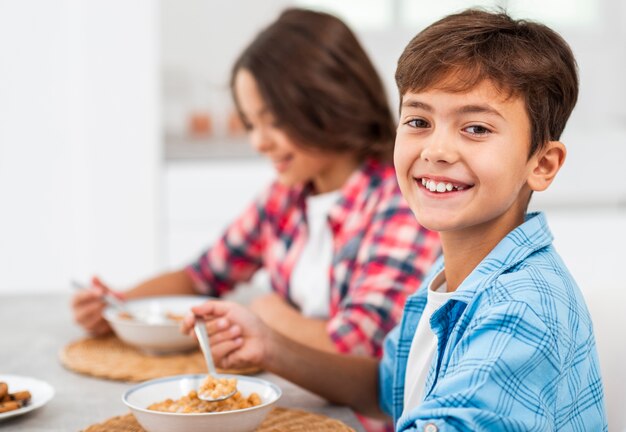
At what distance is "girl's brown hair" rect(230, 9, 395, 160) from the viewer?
5.81 ft

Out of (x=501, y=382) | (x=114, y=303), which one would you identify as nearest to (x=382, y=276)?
(x=114, y=303)

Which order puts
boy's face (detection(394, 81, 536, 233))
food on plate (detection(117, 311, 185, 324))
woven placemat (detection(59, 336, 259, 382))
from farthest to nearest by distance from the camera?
food on plate (detection(117, 311, 185, 324)) < woven placemat (detection(59, 336, 259, 382)) < boy's face (detection(394, 81, 536, 233))

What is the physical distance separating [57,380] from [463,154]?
69 centimetres

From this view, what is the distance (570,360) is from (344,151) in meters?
0.93

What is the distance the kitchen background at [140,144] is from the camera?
3.56 m

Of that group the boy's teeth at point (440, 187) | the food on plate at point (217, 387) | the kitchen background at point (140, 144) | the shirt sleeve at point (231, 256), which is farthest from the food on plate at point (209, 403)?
the kitchen background at point (140, 144)

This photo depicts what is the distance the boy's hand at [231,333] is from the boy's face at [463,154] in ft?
1.05

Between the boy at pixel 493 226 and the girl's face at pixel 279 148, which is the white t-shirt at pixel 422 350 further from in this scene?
the girl's face at pixel 279 148

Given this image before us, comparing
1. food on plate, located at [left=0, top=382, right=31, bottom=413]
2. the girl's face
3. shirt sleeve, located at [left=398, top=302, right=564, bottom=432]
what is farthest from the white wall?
shirt sleeve, located at [left=398, top=302, right=564, bottom=432]

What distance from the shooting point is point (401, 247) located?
1621mm

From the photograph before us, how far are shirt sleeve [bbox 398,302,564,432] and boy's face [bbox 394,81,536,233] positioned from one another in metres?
0.15

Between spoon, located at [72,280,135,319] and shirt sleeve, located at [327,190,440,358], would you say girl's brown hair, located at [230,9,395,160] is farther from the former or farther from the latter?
spoon, located at [72,280,135,319]

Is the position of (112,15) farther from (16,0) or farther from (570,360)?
(570,360)

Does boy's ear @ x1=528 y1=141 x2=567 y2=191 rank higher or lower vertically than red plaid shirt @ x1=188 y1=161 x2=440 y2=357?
higher
